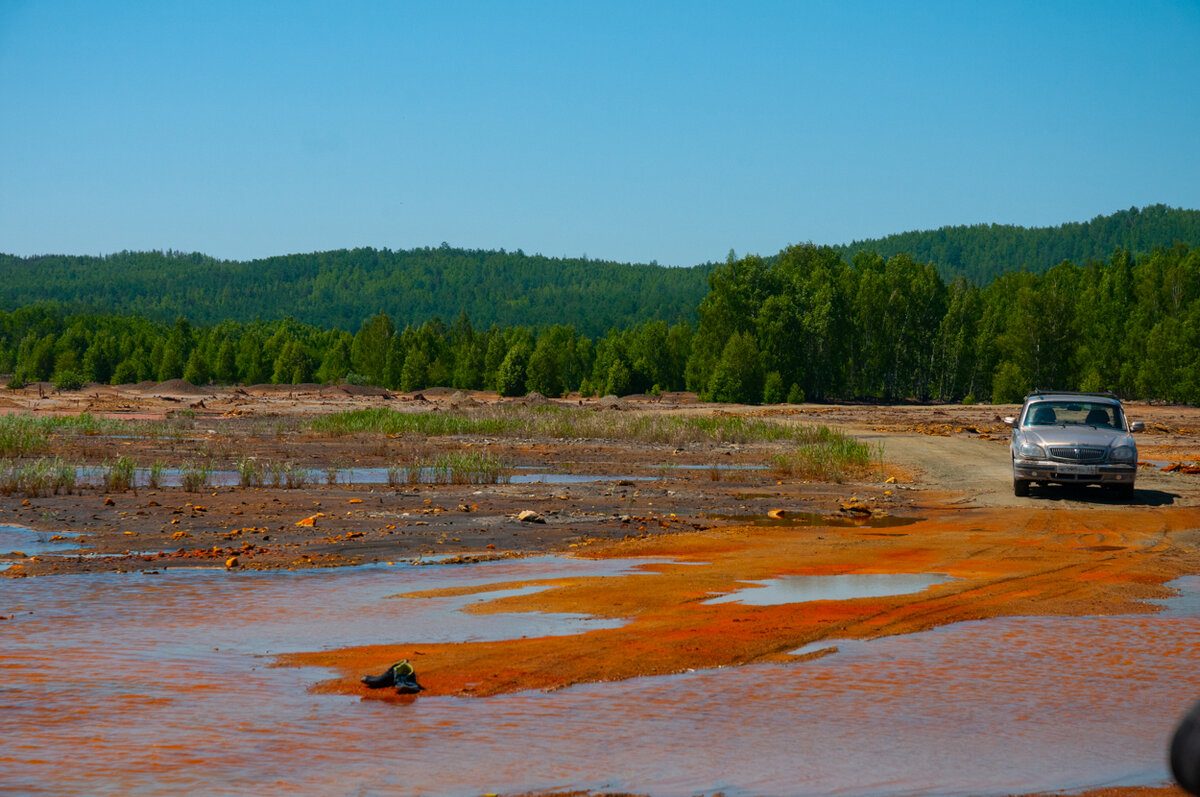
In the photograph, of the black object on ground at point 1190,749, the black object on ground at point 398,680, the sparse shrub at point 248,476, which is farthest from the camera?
the sparse shrub at point 248,476

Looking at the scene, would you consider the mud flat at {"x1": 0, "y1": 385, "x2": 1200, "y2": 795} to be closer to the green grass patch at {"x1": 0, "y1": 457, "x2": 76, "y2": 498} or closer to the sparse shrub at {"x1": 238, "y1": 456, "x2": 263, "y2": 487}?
the green grass patch at {"x1": 0, "y1": 457, "x2": 76, "y2": 498}

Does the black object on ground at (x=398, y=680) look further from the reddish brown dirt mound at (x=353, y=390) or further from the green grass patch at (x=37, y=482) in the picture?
the reddish brown dirt mound at (x=353, y=390)

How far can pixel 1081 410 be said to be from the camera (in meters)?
23.5

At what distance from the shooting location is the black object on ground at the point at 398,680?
823 cm

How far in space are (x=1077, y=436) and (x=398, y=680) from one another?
18057 mm

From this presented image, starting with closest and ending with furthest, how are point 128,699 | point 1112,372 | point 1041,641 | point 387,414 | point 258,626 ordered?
point 128,699 < point 1041,641 < point 258,626 < point 387,414 < point 1112,372

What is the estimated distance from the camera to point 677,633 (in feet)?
33.6

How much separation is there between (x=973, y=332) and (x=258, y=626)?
10100 cm

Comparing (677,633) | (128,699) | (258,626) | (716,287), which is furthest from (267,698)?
(716,287)

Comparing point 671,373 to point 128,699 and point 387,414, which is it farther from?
point 128,699

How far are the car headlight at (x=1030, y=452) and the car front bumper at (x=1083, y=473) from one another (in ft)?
0.38

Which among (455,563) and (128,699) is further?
(455,563)

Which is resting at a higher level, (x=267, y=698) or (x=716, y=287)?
(x=716, y=287)

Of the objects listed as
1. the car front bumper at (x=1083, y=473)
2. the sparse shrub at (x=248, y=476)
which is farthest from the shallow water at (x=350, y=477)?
the car front bumper at (x=1083, y=473)
